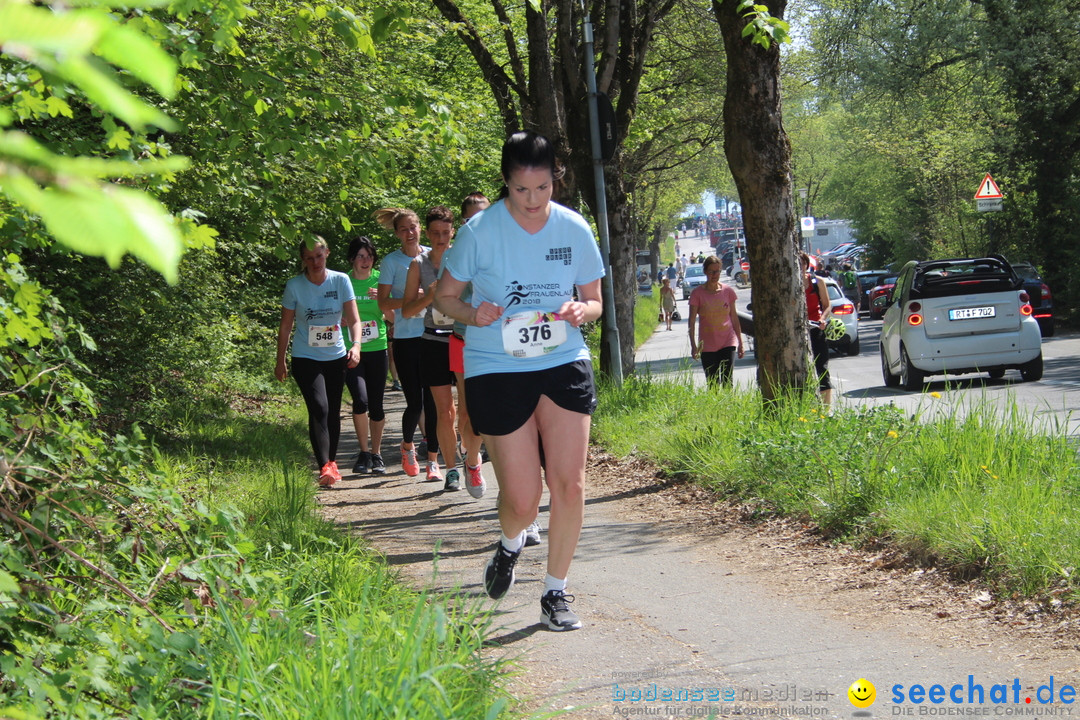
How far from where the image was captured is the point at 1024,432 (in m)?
6.77

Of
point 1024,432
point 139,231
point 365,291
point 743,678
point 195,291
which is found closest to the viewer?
point 139,231

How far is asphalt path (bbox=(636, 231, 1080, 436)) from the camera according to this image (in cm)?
749

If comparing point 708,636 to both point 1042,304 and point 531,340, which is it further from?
point 1042,304

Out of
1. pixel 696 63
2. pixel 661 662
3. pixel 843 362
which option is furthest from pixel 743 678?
pixel 696 63

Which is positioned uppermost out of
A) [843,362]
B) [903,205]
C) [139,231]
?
[903,205]

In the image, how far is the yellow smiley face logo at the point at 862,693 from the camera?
3.81m

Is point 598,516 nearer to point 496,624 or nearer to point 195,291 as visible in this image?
point 496,624

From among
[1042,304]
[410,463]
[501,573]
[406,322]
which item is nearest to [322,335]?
[406,322]

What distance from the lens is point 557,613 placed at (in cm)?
479

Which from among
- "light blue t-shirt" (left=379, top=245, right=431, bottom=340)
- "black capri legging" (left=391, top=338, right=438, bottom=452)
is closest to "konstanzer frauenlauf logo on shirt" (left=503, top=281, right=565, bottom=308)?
"black capri legging" (left=391, top=338, right=438, bottom=452)

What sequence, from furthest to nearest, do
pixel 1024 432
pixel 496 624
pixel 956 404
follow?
pixel 956 404 → pixel 1024 432 → pixel 496 624

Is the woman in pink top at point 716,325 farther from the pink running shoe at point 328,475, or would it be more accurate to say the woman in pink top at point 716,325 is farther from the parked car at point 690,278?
the parked car at point 690,278

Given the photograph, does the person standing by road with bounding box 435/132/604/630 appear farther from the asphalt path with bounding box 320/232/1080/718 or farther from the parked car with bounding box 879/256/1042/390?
the parked car with bounding box 879/256/1042/390

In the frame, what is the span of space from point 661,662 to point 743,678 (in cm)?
36
